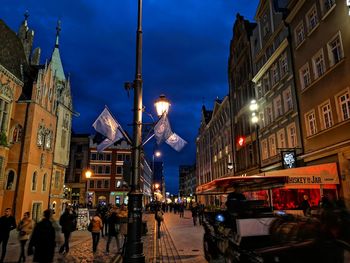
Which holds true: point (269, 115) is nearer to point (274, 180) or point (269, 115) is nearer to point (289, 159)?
point (289, 159)

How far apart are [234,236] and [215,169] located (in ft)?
150

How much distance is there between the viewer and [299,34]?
21531mm

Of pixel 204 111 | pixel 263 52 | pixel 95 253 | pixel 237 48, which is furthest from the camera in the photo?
pixel 204 111

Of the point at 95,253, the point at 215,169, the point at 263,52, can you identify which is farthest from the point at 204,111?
the point at 95,253

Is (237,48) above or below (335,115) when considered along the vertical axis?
above

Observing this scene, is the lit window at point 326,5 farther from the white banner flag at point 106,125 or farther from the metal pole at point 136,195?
the white banner flag at point 106,125

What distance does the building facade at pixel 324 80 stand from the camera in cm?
1573

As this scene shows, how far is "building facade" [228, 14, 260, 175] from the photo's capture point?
3169 cm

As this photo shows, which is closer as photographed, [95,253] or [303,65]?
[95,253]

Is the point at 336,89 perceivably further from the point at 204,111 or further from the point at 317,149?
the point at 204,111

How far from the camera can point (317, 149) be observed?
1833cm

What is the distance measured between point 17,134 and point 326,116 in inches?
1014

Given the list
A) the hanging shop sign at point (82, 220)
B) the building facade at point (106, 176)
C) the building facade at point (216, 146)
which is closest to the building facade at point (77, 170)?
the building facade at point (106, 176)

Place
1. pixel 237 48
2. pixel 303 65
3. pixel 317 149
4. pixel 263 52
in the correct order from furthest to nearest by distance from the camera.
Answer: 1. pixel 237 48
2. pixel 263 52
3. pixel 303 65
4. pixel 317 149
